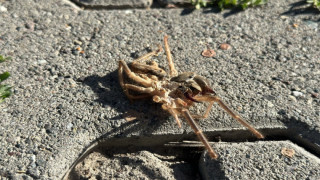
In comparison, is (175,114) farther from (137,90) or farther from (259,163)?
(259,163)

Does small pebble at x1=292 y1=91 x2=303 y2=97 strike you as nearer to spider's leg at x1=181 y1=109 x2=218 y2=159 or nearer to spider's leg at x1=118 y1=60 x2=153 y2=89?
spider's leg at x1=181 y1=109 x2=218 y2=159

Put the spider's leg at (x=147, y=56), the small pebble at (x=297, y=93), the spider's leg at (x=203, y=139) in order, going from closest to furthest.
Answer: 1. the spider's leg at (x=203, y=139)
2. the small pebble at (x=297, y=93)
3. the spider's leg at (x=147, y=56)

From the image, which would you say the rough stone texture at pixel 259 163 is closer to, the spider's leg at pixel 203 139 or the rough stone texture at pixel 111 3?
the spider's leg at pixel 203 139

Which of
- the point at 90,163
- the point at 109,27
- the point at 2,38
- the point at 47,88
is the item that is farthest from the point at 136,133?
the point at 2,38

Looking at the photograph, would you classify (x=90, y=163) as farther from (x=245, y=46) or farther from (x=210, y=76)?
(x=245, y=46)

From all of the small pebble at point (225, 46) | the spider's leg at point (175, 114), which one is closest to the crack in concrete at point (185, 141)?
the spider's leg at point (175, 114)

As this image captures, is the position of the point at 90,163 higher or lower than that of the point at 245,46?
lower
